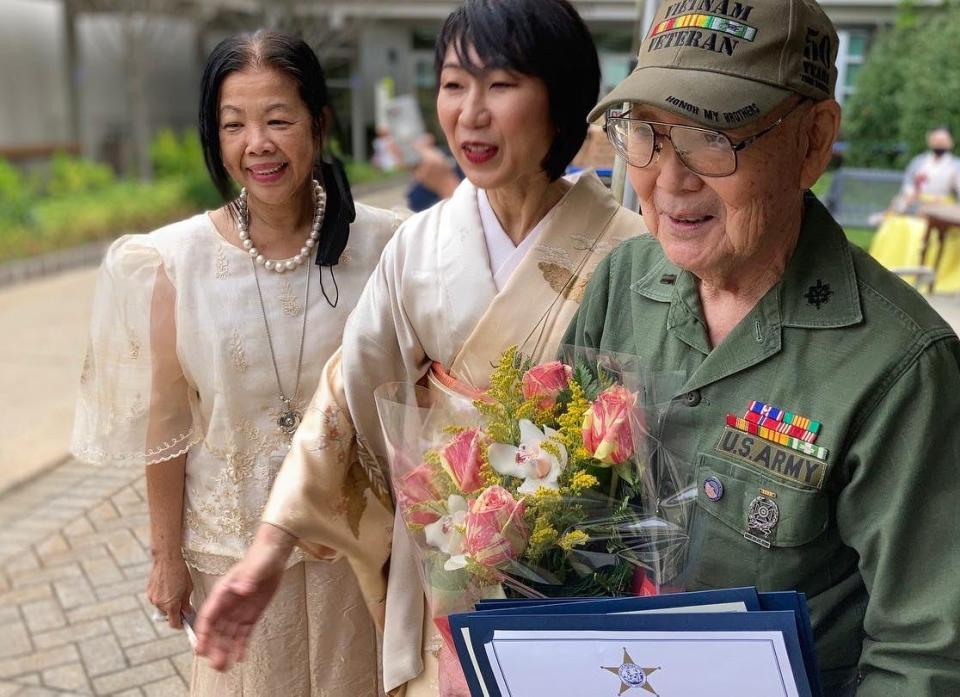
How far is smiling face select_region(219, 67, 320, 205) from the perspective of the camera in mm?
2131

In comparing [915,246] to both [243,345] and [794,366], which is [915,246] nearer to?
[243,345]

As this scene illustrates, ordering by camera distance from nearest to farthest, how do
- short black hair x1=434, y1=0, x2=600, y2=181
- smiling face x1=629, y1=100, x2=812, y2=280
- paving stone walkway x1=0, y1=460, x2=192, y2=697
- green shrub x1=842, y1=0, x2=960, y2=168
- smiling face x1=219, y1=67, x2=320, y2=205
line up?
smiling face x1=629, y1=100, x2=812, y2=280 < short black hair x1=434, y1=0, x2=600, y2=181 < smiling face x1=219, y1=67, x2=320, y2=205 < paving stone walkway x1=0, y1=460, x2=192, y2=697 < green shrub x1=842, y1=0, x2=960, y2=168

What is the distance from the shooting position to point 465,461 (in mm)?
1312

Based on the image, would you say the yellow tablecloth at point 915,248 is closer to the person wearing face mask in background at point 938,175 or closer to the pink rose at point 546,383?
the person wearing face mask in background at point 938,175

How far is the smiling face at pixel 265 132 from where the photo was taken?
2.13 metres

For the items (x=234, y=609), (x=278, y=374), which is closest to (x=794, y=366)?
(x=234, y=609)

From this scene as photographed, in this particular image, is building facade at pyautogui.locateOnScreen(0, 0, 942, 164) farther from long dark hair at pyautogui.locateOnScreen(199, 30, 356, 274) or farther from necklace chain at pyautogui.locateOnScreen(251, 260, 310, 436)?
necklace chain at pyautogui.locateOnScreen(251, 260, 310, 436)

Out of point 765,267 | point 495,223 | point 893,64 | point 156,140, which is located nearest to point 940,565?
point 765,267

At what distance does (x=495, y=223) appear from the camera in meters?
1.90

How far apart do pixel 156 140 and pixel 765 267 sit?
16.3 m

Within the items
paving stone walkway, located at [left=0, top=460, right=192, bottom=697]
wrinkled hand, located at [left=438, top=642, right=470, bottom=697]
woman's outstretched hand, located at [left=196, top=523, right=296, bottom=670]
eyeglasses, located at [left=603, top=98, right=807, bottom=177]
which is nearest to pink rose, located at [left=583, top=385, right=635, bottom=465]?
eyeglasses, located at [left=603, top=98, right=807, bottom=177]

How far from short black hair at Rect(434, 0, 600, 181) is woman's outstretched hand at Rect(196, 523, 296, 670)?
932mm

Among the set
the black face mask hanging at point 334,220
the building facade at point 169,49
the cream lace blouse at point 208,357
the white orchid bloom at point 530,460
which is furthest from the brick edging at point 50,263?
the white orchid bloom at point 530,460

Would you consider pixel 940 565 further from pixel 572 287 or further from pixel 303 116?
pixel 303 116
